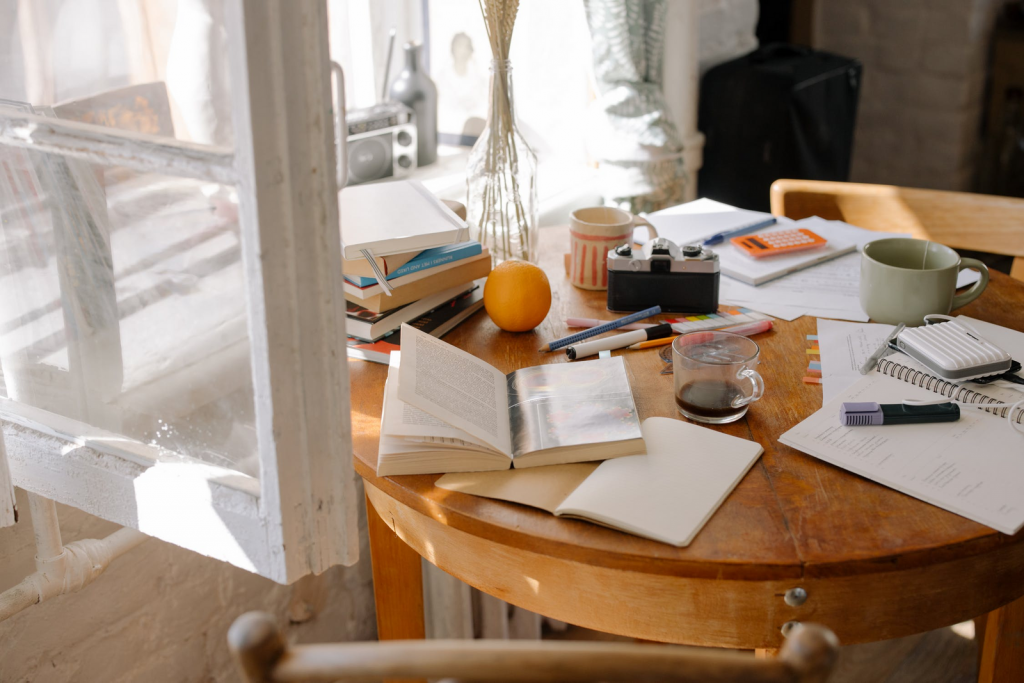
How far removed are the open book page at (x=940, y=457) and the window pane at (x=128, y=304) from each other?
56 cm

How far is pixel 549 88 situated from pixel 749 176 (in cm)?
54

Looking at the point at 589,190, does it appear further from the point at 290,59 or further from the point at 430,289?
the point at 290,59

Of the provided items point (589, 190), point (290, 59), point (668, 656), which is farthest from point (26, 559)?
point (589, 190)

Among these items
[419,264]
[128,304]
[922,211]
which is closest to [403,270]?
[419,264]

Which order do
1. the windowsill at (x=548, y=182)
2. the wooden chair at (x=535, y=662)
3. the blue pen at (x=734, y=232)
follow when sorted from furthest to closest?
the windowsill at (x=548, y=182)
the blue pen at (x=734, y=232)
the wooden chair at (x=535, y=662)

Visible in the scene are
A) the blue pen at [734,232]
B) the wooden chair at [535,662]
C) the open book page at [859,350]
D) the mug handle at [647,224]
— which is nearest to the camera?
the wooden chair at [535,662]

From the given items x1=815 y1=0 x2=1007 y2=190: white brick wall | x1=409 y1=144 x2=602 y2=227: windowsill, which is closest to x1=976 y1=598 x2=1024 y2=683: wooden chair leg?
x1=409 y1=144 x2=602 y2=227: windowsill

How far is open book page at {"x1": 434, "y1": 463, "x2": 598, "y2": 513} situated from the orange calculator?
0.63 m

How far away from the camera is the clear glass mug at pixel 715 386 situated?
36.8 inches

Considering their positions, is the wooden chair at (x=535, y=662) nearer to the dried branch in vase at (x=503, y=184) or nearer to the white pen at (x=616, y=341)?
the white pen at (x=616, y=341)

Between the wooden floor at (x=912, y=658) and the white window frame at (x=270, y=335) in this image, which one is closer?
the white window frame at (x=270, y=335)

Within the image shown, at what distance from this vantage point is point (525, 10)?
2.08 m

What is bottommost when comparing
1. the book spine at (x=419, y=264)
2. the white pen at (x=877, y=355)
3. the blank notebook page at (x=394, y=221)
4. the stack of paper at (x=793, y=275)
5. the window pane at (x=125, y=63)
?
the white pen at (x=877, y=355)

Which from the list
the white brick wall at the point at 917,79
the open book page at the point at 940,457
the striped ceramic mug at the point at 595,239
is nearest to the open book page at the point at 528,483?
the open book page at the point at 940,457
